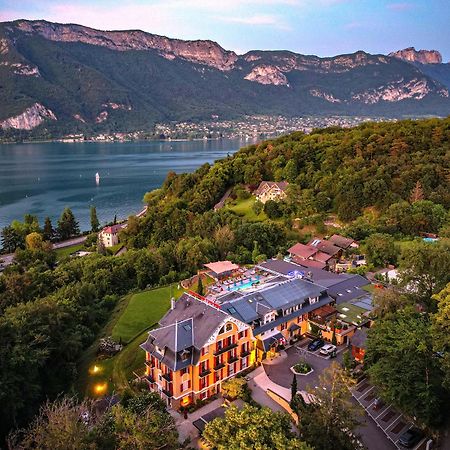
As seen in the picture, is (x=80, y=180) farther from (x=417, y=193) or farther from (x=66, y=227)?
(x=417, y=193)

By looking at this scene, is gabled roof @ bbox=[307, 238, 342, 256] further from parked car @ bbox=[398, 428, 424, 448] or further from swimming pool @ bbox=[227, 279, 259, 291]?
parked car @ bbox=[398, 428, 424, 448]

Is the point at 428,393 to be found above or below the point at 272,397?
above

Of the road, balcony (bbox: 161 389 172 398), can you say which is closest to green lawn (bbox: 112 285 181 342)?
balcony (bbox: 161 389 172 398)

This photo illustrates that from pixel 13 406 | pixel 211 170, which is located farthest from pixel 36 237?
pixel 13 406

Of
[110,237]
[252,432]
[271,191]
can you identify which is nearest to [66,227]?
[110,237]

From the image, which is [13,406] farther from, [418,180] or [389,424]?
[418,180]

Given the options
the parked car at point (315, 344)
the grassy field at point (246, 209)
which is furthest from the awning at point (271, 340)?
the grassy field at point (246, 209)
